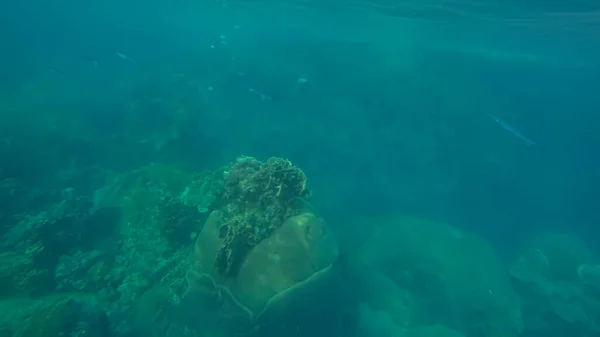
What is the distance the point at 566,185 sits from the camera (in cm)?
2012

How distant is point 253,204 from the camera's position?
806 cm

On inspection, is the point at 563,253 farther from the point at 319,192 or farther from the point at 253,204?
the point at 253,204

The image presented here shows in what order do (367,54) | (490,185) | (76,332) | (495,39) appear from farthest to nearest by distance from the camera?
(495,39) < (367,54) < (490,185) < (76,332)

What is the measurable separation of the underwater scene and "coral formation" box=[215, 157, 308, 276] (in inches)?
1.9

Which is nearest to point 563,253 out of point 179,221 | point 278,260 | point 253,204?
point 278,260

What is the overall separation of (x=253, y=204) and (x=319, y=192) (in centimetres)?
659

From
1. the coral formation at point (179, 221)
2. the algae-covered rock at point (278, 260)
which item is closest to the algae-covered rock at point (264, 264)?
the algae-covered rock at point (278, 260)

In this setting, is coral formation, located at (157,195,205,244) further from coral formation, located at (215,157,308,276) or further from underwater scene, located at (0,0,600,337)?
coral formation, located at (215,157,308,276)

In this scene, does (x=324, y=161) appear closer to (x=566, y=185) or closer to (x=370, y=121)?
(x=370, y=121)

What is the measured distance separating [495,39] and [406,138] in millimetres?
19401

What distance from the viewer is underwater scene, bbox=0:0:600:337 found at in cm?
751

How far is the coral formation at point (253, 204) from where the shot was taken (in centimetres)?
716

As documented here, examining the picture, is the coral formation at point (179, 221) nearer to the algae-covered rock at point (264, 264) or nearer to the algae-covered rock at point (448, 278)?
the algae-covered rock at point (264, 264)

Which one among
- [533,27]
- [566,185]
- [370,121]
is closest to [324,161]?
[370,121]
